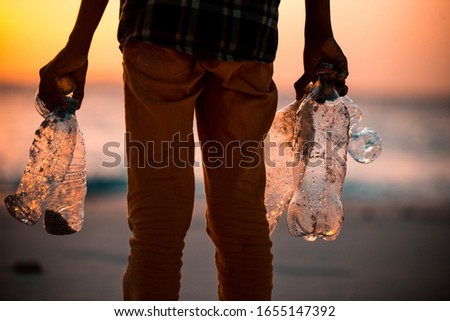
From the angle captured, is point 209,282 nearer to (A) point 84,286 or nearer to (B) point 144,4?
(A) point 84,286

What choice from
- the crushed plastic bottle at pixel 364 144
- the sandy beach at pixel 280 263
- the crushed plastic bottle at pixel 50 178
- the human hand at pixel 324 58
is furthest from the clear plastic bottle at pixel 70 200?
the crushed plastic bottle at pixel 364 144

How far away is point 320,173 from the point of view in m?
2.58

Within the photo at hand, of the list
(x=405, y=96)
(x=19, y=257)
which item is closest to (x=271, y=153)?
(x=19, y=257)

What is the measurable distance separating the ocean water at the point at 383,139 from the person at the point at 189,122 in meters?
3.73

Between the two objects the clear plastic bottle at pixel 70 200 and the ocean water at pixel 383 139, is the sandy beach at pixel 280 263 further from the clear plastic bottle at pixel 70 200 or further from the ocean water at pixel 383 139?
the ocean water at pixel 383 139

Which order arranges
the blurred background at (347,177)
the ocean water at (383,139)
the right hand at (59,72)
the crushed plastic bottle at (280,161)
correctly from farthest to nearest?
the ocean water at (383,139) → the blurred background at (347,177) → the crushed plastic bottle at (280,161) → the right hand at (59,72)

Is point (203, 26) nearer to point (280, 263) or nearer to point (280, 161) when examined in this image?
point (280, 161)

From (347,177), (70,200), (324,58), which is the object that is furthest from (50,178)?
(347,177)

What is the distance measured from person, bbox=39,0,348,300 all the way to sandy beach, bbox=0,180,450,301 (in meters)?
1.37

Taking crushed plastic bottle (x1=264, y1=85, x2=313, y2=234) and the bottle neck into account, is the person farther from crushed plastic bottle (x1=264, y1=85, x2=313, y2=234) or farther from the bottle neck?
crushed plastic bottle (x1=264, y1=85, x2=313, y2=234)

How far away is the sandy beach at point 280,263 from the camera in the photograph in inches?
142

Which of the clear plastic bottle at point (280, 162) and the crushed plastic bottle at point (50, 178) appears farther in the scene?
the clear plastic bottle at point (280, 162)

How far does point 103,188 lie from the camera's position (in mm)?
6395

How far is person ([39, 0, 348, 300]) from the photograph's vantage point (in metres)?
2.04
